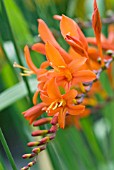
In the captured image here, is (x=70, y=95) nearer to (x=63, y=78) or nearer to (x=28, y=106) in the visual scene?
(x=63, y=78)

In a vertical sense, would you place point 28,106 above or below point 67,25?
below

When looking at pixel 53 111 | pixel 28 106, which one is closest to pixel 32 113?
pixel 53 111

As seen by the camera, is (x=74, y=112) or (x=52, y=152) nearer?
(x=74, y=112)

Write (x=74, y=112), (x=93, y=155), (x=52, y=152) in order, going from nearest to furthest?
(x=74, y=112)
(x=52, y=152)
(x=93, y=155)

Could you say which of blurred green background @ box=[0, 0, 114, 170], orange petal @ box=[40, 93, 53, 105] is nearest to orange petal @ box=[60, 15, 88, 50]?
orange petal @ box=[40, 93, 53, 105]

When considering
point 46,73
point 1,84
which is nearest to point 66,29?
point 46,73

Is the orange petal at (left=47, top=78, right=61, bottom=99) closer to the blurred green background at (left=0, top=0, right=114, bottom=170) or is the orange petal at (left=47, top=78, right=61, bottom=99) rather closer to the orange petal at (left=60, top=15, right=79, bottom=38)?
the orange petal at (left=60, top=15, right=79, bottom=38)

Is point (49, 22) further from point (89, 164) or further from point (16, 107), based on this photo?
point (89, 164)
